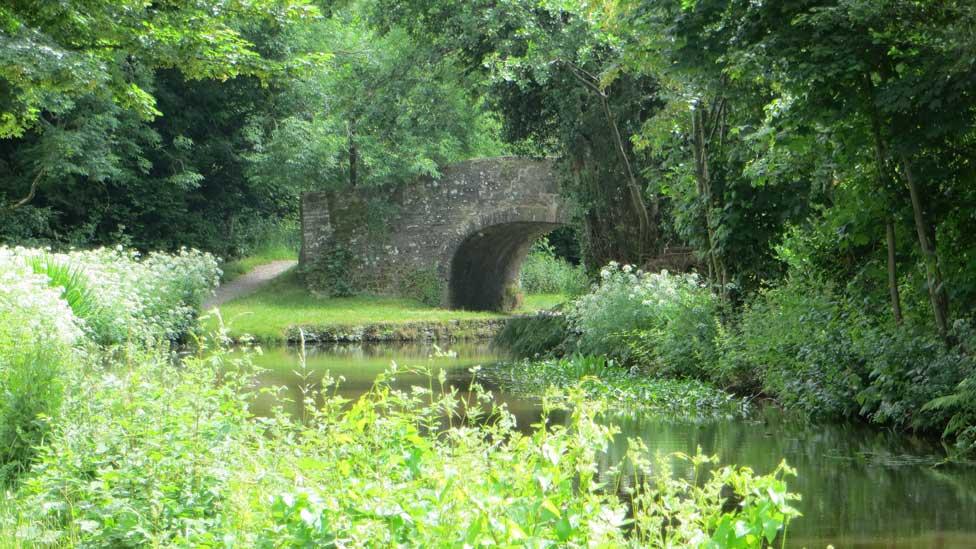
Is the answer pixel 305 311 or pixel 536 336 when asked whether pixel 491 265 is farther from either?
pixel 536 336

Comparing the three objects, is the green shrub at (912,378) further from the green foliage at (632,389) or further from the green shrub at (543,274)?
the green shrub at (543,274)

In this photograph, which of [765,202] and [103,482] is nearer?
[103,482]

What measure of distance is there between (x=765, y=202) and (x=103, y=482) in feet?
26.3

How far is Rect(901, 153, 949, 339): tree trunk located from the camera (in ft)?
26.1

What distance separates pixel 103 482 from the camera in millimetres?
3900

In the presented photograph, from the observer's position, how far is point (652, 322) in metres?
12.4

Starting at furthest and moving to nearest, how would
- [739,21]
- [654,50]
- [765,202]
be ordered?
[765,202]
[654,50]
[739,21]

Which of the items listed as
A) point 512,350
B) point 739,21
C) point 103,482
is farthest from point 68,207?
point 103,482

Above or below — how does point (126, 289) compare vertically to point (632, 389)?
above

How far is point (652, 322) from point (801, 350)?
3435 mm

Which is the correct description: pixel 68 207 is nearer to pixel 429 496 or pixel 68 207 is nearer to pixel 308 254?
pixel 308 254

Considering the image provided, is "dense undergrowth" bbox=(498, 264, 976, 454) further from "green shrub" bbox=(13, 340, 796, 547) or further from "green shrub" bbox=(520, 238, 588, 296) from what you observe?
"green shrub" bbox=(520, 238, 588, 296)

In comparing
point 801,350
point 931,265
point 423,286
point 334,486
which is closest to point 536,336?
point 801,350

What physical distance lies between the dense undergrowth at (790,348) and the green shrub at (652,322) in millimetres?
13
